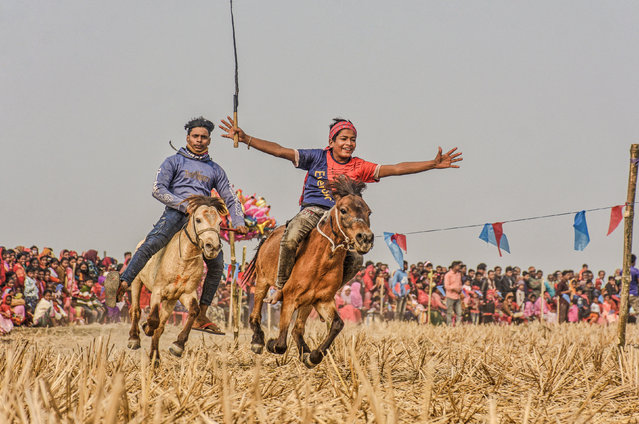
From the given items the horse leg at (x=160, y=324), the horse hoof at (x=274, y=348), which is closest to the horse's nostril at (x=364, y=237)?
the horse hoof at (x=274, y=348)

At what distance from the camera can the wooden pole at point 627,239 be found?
1023cm

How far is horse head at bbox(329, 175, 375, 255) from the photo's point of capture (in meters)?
6.80

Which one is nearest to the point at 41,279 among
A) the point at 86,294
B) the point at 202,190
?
the point at 86,294

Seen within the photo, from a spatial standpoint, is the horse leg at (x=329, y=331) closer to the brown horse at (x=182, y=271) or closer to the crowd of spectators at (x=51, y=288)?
the brown horse at (x=182, y=271)

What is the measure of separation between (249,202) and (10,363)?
13509 mm

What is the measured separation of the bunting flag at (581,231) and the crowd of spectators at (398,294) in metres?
4.64

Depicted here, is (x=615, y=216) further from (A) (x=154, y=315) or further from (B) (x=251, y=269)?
(A) (x=154, y=315)

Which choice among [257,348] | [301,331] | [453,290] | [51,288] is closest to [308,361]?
[301,331]

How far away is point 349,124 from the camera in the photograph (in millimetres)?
8305

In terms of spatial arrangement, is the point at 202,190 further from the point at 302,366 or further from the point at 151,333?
the point at 302,366

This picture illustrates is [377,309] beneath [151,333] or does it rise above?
above

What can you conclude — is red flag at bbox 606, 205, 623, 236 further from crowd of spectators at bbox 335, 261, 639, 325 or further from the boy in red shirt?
crowd of spectators at bbox 335, 261, 639, 325

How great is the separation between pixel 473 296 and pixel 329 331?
1670cm

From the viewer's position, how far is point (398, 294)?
887 inches
